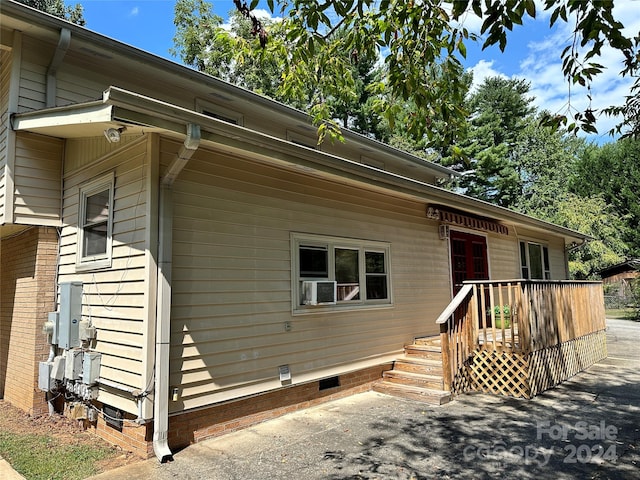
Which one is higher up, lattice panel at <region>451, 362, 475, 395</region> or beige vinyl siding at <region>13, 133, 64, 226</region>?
beige vinyl siding at <region>13, 133, 64, 226</region>

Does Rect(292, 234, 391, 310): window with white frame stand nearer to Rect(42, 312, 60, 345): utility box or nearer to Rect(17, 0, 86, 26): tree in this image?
Rect(42, 312, 60, 345): utility box

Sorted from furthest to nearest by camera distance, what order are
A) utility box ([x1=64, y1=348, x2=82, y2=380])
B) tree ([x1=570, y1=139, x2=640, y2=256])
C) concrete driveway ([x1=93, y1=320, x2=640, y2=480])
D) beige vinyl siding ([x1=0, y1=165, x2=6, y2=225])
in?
tree ([x1=570, y1=139, x2=640, y2=256]) < beige vinyl siding ([x1=0, y1=165, x2=6, y2=225]) < utility box ([x1=64, y1=348, x2=82, y2=380]) < concrete driveway ([x1=93, y1=320, x2=640, y2=480])

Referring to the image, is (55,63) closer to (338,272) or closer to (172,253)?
(172,253)

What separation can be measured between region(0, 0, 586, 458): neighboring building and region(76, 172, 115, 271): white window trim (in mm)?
27

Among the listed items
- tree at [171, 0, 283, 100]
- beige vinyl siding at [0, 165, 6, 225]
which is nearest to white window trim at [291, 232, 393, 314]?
beige vinyl siding at [0, 165, 6, 225]

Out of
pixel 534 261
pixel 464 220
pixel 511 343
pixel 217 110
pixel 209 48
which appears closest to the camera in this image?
pixel 511 343

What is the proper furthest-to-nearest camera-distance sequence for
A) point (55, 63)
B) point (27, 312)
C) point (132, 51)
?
point (132, 51) → point (55, 63) → point (27, 312)

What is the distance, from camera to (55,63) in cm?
615

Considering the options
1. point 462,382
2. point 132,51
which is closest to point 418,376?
point 462,382

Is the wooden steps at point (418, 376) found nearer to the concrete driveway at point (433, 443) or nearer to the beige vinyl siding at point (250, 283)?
the concrete driveway at point (433, 443)

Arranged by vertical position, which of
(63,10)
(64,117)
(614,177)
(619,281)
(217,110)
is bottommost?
(619,281)

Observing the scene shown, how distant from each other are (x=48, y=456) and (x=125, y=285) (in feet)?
6.35

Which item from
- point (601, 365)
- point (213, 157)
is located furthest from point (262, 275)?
point (601, 365)

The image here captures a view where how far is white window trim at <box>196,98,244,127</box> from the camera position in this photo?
→ 8148mm
